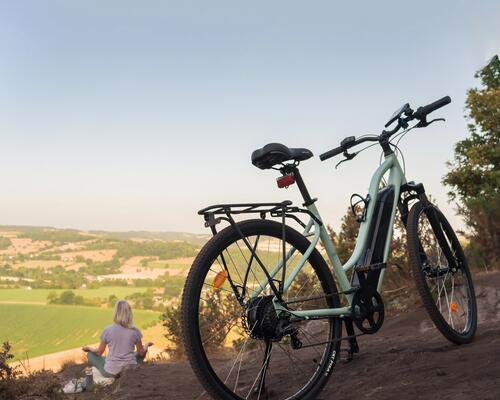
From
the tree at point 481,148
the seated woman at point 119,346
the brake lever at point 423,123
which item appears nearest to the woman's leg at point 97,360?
the seated woman at point 119,346

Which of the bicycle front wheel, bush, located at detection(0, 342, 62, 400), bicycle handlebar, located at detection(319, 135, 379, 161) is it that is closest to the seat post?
the bicycle front wheel

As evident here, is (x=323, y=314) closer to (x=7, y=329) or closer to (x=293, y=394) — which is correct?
(x=293, y=394)

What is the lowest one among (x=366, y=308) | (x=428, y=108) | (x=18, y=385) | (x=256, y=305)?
(x=18, y=385)

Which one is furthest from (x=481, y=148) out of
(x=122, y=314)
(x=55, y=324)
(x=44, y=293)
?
(x=44, y=293)

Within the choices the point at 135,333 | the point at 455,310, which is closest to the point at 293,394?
the point at 455,310

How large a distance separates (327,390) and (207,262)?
4.27 ft

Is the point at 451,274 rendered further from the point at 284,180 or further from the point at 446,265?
the point at 284,180

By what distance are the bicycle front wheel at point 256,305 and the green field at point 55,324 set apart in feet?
116

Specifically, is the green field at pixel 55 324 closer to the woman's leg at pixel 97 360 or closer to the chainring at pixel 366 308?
the woman's leg at pixel 97 360

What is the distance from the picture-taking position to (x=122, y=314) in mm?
7180

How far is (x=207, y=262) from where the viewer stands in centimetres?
303

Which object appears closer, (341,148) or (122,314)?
(341,148)

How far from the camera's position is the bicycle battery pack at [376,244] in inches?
155

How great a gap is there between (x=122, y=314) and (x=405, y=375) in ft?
14.7
